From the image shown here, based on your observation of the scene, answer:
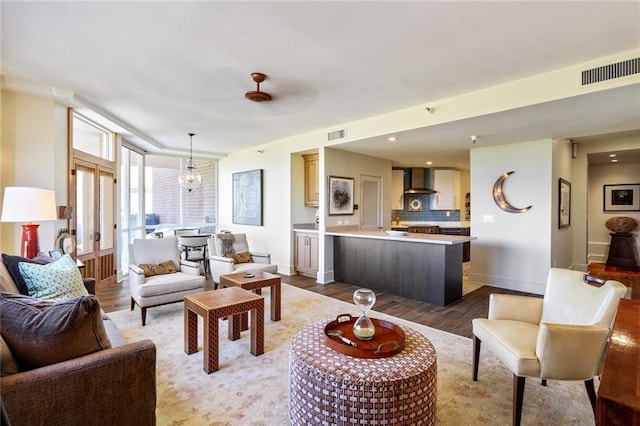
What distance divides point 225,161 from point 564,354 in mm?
7554

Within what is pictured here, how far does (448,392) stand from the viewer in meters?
2.23

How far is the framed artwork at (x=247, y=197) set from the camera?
22.3ft

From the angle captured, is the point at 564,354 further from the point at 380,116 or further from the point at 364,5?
the point at 380,116

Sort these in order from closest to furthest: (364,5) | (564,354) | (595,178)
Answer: (564,354) → (364,5) → (595,178)

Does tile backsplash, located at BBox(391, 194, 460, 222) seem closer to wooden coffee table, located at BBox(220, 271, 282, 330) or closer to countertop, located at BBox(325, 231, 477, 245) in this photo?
countertop, located at BBox(325, 231, 477, 245)

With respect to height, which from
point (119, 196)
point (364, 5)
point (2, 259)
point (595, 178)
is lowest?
point (2, 259)

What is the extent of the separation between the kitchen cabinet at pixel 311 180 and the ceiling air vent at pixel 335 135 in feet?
3.08

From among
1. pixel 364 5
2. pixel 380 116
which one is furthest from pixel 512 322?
pixel 380 116

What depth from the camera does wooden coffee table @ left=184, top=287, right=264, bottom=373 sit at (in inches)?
98.5

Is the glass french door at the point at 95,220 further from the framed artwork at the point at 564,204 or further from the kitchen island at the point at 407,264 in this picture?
the framed artwork at the point at 564,204

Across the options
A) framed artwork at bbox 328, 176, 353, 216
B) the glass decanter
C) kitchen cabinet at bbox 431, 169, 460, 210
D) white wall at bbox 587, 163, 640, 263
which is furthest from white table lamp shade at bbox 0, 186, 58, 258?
white wall at bbox 587, 163, 640, 263

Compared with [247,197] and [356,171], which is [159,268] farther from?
[356,171]

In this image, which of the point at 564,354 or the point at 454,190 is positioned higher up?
the point at 454,190

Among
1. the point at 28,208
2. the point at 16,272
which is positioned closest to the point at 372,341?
the point at 16,272
